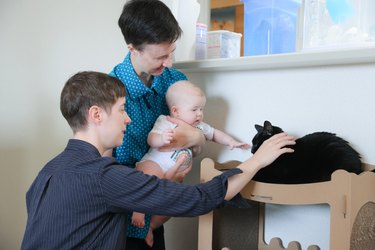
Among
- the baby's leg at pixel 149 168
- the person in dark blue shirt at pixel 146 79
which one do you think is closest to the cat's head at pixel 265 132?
the person in dark blue shirt at pixel 146 79

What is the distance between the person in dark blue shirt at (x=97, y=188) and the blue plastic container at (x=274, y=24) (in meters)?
0.54

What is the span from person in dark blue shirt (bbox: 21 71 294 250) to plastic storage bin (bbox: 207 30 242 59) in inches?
22.2

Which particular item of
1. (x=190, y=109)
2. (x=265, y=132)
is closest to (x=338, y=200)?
(x=265, y=132)

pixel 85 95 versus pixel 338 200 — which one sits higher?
pixel 85 95

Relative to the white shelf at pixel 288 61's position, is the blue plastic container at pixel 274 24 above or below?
above

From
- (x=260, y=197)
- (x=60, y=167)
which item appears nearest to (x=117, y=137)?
(x=60, y=167)

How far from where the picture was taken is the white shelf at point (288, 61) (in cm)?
109

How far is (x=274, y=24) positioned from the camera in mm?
1436

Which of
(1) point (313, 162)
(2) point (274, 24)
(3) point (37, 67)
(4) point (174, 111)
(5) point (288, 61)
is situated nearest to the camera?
(1) point (313, 162)

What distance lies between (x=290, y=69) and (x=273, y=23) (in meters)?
0.22

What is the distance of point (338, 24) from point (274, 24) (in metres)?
0.25

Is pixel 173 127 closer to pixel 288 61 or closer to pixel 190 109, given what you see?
pixel 190 109

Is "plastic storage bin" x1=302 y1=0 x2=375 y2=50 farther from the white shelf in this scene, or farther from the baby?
the baby

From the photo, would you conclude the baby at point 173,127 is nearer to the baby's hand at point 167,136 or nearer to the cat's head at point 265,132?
the baby's hand at point 167,136
